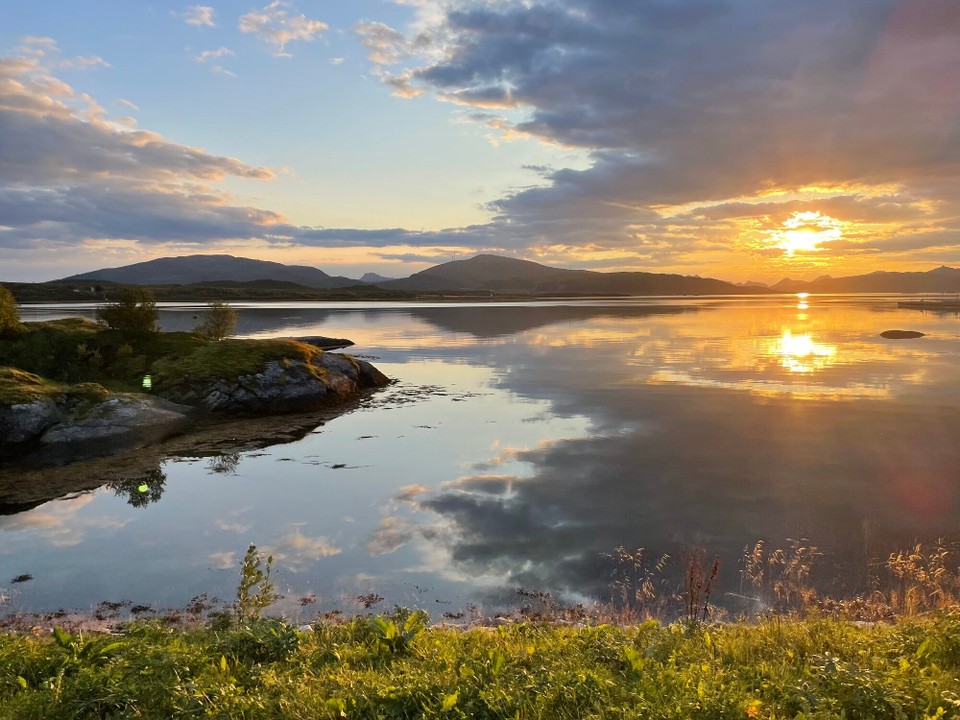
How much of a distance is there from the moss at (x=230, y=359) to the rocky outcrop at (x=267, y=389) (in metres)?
0.38

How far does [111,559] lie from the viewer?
14227mm

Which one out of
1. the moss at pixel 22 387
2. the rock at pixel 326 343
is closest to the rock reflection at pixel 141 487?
the moss at pixel 22 387

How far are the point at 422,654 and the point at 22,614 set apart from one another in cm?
888

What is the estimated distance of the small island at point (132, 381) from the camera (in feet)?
81.5

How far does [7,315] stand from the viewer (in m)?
33.7

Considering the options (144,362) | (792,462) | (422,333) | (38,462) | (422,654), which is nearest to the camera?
(422,654)

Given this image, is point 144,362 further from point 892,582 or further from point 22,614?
point 892,582

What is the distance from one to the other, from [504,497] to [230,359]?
23.3 meters

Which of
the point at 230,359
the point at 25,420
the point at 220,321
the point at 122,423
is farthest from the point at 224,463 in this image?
the point at 220,321

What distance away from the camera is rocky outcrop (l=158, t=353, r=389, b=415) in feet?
103

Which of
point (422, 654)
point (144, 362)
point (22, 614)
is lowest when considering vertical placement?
point (22, 614)

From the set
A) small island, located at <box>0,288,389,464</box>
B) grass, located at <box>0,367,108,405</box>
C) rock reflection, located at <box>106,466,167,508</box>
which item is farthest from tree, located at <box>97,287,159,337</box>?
rock reflection, located at <box>106,466,167,508</box>

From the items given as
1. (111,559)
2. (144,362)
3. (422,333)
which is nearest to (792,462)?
(111,559)

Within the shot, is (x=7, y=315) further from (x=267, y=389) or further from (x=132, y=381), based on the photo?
(x=267, y=389)
